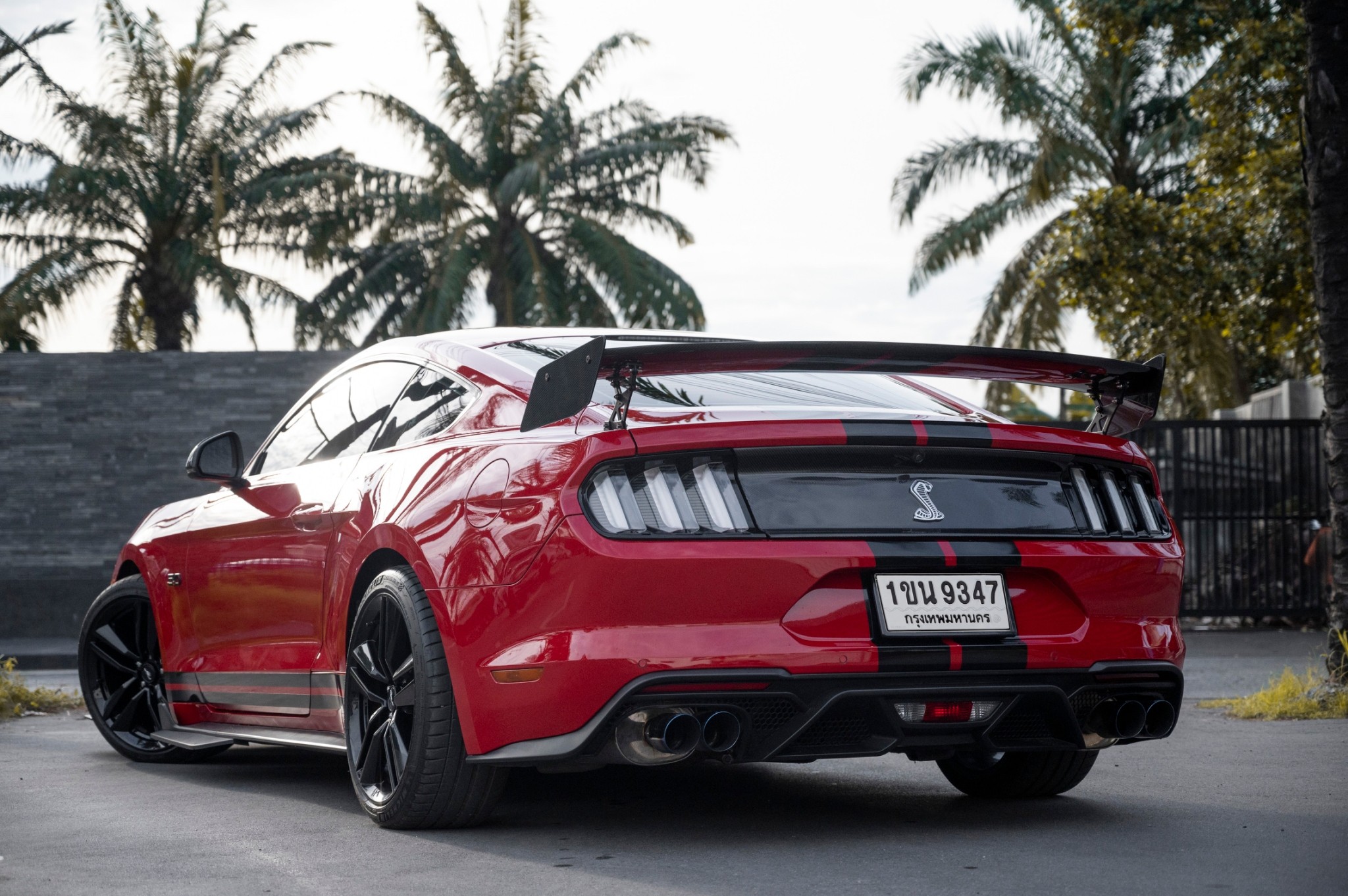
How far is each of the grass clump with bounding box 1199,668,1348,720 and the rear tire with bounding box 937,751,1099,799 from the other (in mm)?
2957

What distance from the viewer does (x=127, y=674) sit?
20.7 ft

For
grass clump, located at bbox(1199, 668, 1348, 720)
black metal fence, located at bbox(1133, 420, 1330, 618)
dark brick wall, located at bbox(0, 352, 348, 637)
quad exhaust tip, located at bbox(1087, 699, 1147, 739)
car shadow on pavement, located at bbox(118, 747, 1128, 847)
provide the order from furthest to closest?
dark brick wall, located at bbox(0, 352, 348, 637), black metal fence, located at bbox(1133, 420, 1330, 618), grass clump, located at bbox(1199, 668, 1348, 720), car shadow on pavement, located at bbox(118, 747, 1128, 847), quad exhaust tip, located at bbox(1087, 699, 1147, 739)

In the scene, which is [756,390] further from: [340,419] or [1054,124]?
[1054,124]

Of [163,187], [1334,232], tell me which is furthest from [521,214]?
[1334,232]

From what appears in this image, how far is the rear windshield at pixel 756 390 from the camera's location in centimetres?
407

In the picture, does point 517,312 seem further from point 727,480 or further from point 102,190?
point 727,480

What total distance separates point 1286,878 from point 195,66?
22102 millimetres

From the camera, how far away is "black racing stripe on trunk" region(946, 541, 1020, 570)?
385cm

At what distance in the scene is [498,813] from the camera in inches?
177

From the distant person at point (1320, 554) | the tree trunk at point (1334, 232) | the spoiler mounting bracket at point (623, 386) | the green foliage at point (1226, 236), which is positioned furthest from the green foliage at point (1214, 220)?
the spoiler mounting bracket at point (623, 386)

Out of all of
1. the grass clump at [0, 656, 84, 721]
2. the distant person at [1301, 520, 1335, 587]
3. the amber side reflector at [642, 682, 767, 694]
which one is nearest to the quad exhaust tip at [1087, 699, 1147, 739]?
the amber side reflector at [642, 682, 767, 694]

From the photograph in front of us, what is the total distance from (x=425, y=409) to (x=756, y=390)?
1040 mm

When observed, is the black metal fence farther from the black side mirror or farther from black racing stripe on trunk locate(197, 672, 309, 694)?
black racing stripe on trunk locate(197, 672, 309, 694)

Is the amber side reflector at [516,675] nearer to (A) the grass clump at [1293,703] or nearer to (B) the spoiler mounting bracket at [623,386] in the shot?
(B) the spoiler mounting bracket at [623,386]
